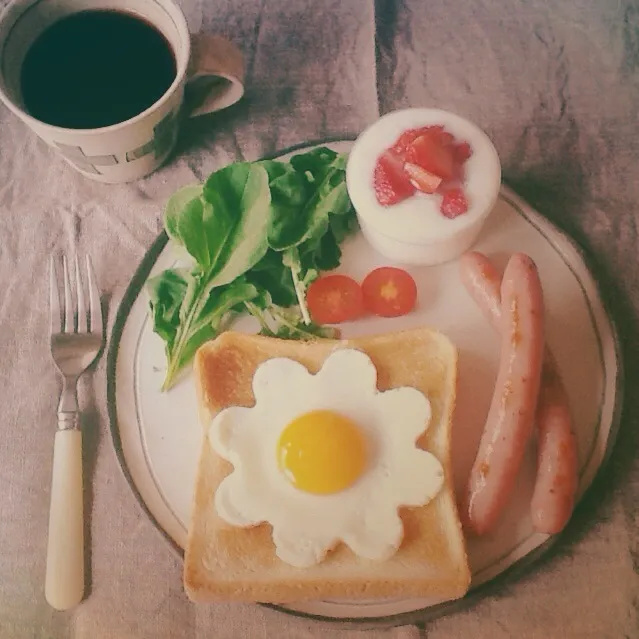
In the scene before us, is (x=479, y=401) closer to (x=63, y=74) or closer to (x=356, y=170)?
(x=356, y=170)

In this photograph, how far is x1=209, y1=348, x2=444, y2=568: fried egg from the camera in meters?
1.37

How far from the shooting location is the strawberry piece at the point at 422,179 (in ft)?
4.98

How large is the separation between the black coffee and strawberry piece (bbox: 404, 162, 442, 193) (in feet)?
1.98

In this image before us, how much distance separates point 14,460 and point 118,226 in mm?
637

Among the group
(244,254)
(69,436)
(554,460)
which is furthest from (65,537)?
(554,460)

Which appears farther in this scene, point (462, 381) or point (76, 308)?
point (76, 308)

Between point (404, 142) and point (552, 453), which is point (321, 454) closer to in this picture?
point (552, 453)

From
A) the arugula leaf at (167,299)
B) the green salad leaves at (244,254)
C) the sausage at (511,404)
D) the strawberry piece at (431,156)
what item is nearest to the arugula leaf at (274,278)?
the green salad leaves at (244,254)

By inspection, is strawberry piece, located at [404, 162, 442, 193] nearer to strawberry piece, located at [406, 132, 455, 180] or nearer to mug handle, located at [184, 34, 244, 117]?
strawberry piece, located at [406, 132, 455, 180]

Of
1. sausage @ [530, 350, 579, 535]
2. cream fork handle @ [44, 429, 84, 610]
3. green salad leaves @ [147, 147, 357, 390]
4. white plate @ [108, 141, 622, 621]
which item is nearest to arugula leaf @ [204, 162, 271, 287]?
green salad leaves @ [147, 147, 357, 390]

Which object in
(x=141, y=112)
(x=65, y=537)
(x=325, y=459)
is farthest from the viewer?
(x=141, y=112)

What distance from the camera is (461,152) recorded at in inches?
62.5

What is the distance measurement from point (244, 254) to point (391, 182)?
1.22 feet

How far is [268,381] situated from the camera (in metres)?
1.48
